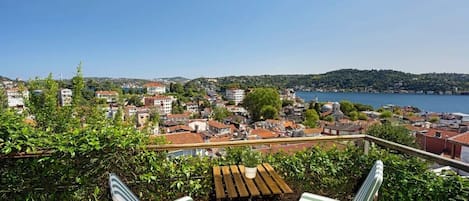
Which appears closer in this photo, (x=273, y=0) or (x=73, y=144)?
(x=73, y=144)

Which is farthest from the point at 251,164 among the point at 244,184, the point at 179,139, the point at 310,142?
the point at 179,139

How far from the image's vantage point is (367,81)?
Result: 59.9 meters

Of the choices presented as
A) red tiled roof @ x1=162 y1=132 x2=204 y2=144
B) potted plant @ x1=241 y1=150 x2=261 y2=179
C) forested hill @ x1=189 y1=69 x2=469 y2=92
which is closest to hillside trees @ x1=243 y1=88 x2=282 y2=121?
forested hill @ x1=189 y1=69 x2=469 y2=92

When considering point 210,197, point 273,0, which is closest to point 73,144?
point 210,197

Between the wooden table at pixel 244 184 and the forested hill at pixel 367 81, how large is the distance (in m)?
47.1

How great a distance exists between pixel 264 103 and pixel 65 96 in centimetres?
4033

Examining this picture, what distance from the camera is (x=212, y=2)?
8297 millimetres

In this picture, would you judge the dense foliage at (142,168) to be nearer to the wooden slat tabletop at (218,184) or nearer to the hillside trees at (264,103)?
the wooden slat tabletop at (218,184)

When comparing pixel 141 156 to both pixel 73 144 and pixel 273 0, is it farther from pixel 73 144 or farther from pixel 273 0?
pixel 273 0

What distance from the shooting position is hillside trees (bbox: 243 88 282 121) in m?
42.3

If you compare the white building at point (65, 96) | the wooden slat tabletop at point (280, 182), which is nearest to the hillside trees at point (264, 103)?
the white building at point (65, 96)

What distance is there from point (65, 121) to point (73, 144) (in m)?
2.06

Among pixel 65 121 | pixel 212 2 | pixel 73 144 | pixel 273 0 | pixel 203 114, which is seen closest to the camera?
pixel 73 144

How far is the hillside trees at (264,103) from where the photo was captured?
42.3 metres
